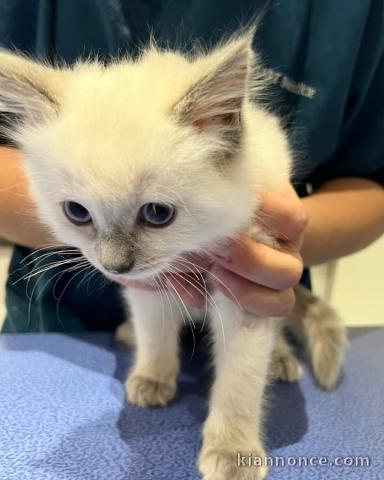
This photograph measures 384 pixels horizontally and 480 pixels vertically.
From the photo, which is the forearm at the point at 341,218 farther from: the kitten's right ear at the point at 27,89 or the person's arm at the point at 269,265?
the kitten's right ear at the point at 27,89

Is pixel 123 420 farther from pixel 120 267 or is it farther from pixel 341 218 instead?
pixel 341 218

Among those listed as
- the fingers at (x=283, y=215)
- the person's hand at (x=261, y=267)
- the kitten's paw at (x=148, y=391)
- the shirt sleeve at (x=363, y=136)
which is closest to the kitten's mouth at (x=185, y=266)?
the person's hand at (x=261, y=267)

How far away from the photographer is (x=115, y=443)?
761 millimetres

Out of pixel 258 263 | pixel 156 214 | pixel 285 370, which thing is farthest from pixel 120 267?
pixel 285 370

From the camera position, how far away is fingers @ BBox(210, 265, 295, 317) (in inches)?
29.8

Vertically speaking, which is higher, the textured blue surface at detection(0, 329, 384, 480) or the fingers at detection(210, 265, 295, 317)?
the fingers at detection(210, 265, 295, 317)

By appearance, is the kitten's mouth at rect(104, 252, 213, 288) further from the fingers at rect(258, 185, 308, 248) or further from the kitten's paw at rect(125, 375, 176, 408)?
the kitten's paw at rect(125, 375, 176, 408)

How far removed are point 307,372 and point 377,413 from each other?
0.56 ft

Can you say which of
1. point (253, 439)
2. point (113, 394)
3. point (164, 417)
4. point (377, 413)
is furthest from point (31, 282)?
point (377, 413)

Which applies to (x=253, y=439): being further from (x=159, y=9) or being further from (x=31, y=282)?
(x=159, y=9)

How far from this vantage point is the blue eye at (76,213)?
67cm

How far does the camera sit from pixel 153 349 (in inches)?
36.9

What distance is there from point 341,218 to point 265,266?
36cm

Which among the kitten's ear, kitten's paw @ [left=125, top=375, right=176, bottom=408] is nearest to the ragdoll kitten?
the kitten's ear
